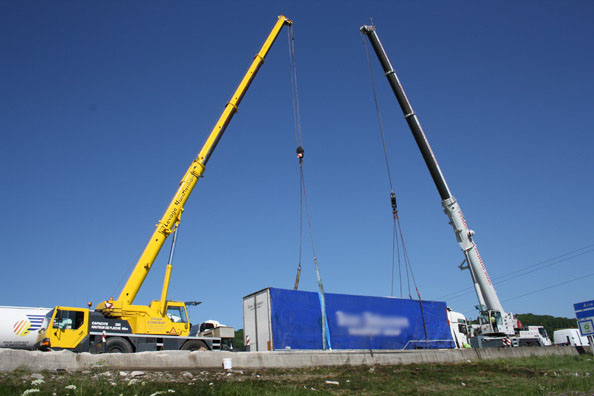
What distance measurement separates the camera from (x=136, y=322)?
61.6 ft

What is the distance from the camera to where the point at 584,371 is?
1631 centimetres

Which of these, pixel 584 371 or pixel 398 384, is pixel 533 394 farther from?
pixel 584 371

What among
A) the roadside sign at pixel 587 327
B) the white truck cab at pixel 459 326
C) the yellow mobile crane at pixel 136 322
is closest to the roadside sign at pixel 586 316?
the roadside sign at pixel 587 327

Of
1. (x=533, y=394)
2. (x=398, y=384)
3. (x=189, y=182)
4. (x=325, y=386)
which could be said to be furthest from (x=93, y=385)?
(x=189, y=182)

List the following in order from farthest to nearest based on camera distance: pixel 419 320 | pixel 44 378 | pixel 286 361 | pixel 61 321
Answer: pixel 419 320
pixel 61 321
pixel 286 361
pixel 44 378

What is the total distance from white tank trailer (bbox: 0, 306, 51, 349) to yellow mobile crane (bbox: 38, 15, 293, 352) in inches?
562

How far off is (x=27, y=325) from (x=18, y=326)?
20.6 inches

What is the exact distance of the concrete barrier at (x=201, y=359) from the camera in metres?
11.4

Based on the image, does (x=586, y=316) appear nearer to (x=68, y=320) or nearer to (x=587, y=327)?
(x=587, y=327)

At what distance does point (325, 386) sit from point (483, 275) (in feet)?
56.2

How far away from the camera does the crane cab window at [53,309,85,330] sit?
17609 millimetres

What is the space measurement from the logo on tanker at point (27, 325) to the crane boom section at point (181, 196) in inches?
606

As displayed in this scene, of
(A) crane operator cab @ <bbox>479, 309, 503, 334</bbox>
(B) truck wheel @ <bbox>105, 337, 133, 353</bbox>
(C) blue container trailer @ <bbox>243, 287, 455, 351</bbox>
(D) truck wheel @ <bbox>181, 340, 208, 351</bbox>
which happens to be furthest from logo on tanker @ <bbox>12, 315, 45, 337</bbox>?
(A) crane operator cab @ <bbox>479, 309, 503, 334</bbox>

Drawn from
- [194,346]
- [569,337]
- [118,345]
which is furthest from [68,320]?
[569,337]
